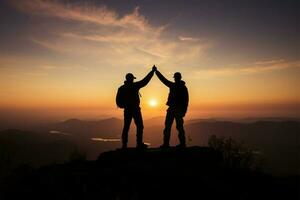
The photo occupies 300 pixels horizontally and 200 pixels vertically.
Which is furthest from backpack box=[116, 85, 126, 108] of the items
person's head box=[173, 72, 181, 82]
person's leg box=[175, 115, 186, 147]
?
person's leg box=[175, 115, 186, 147]

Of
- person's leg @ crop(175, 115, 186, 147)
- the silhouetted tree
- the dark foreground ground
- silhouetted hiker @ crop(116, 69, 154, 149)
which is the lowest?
the silhouetted tree

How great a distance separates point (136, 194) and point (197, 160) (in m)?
5.13

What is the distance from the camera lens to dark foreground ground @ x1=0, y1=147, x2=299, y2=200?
46.3 feet

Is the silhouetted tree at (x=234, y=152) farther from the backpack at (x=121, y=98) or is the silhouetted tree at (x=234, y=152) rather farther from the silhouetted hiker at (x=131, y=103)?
the backpack at (x=121, y=98)

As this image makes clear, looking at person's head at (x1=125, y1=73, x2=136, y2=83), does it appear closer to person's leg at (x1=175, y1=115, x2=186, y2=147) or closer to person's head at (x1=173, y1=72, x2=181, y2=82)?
person's head at (x1=173, y1=72, x2=181, y2=82)

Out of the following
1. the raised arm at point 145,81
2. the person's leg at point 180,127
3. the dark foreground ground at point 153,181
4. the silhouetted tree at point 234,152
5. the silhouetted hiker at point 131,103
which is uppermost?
the raised arm at point 145,81

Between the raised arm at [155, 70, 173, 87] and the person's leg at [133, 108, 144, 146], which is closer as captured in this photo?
the person's leg at [133, 108, 144, 146]

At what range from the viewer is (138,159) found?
16.9 m

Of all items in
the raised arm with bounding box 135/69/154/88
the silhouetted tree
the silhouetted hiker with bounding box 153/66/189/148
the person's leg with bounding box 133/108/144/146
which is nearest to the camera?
the person's leg with bounding box 133/108/144/146

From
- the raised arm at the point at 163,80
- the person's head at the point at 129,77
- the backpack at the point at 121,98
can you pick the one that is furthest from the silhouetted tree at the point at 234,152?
the person's head at the point at 129,77

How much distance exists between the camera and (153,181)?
14773 millimetres

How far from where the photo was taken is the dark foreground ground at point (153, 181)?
14.1 meters

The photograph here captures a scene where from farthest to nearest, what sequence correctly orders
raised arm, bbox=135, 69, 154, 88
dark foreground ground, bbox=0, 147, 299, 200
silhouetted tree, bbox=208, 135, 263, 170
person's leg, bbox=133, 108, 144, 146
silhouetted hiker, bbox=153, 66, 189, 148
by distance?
silhouetted tree, bbox=208, 135, 263, 170, raised arm, bbox=135, 69, 154, 88, silhouetted hiker, bbox=153, 66, 189, 148, person's leg, bbox=133, 108, 144, 146, dark foreground ground, bbox=0, 147, 299, 200

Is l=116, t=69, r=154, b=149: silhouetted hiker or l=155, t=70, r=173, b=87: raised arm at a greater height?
l=155, t=70, r=173, b=87: raised arm
